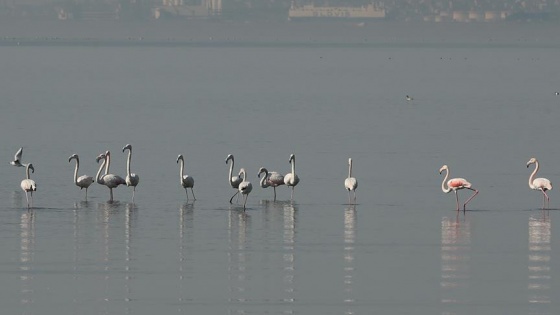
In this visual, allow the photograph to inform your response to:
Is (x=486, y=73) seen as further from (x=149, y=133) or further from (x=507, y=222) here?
(x=507, y=222)

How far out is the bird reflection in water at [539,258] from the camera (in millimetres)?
19938

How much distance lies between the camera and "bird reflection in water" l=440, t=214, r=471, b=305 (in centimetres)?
2009

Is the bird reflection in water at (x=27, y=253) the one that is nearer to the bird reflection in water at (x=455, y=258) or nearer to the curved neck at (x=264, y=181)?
the curved neck at (x=264, y=181)

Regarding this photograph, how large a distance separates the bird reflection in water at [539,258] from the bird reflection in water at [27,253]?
6233 mm

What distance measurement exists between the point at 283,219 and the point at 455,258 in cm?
455

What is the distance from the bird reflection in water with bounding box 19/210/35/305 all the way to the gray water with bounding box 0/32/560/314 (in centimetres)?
4

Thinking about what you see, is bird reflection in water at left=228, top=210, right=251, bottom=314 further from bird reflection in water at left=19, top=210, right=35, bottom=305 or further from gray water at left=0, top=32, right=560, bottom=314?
bird reflection in water at left=19, top=210, right=35, bottom=305

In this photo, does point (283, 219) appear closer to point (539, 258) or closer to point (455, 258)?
point (455, 258)

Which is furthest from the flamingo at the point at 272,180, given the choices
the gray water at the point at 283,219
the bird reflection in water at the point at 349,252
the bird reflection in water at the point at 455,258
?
the bird reflection in water at the point at 455,258

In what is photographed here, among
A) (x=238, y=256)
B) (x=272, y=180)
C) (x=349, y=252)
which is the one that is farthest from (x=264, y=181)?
(x=238, y=256)

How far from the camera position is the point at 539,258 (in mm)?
22672

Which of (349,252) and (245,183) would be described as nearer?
(349,252)

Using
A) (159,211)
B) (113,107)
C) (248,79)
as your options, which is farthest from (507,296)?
(248,79)

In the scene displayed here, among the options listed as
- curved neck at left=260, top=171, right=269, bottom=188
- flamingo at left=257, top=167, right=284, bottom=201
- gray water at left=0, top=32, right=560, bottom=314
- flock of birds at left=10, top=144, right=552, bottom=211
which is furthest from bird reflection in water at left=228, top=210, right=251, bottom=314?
flamingo at left=257, top=167, right=284, bottom=201
